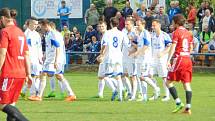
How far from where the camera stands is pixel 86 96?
21547 mm

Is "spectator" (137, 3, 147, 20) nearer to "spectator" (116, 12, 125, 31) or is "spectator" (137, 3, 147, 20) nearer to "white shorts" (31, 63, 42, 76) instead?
"spectator" (116, 12, 125, 31)

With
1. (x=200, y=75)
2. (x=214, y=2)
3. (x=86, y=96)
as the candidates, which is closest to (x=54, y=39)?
(x=86, y=96)

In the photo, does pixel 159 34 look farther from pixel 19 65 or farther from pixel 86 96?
pixel 19 65

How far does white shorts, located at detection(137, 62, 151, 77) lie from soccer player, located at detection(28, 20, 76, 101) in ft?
6.62

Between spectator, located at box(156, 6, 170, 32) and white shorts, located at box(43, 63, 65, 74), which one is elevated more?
spectator, located at box(156, 6, 170, 32)

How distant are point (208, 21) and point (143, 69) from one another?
14180 millimetres

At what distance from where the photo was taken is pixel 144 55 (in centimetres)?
1994

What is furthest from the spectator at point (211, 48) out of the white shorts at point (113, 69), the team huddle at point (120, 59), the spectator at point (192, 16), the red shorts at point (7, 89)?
the red shorts at point (7, 89)

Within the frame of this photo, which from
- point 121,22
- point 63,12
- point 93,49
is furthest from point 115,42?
point 63,12

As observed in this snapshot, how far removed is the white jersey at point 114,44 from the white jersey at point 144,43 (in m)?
0.54

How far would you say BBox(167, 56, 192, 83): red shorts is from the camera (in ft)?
53.4

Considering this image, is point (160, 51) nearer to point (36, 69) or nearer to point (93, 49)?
point (36, 69)

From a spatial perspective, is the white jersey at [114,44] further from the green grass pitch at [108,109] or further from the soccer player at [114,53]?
the green grass pitch at [108,109]

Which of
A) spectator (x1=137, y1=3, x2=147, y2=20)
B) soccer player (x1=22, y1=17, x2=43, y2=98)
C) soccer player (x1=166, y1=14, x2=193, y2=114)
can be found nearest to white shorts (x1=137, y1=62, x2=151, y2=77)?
soccer player (x1=22, y1=17, x2=43, y2=98)
